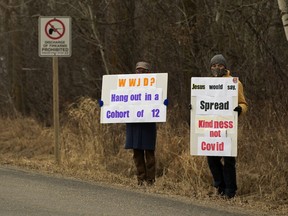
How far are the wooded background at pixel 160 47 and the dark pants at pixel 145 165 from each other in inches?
88.1

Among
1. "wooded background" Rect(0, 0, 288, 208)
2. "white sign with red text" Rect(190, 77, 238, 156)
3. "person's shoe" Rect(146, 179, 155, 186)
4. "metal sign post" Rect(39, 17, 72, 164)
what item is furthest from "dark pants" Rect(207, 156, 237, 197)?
"metal sign post" Rect(39, 17, 72, 164)

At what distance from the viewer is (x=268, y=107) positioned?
43.3ft

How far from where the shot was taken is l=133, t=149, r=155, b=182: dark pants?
11695mm

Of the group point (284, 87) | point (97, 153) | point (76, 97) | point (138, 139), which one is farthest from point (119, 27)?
point (138, 139)

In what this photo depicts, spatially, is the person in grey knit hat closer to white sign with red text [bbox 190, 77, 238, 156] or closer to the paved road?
white sign with red text [bbox 190, 77, 238, 156]

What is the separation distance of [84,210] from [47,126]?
41.1ft

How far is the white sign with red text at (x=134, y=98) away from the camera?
11789 millimetres

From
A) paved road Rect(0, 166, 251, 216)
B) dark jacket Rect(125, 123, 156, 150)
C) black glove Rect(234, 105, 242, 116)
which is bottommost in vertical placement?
paved road Rect(0, 166, 251, 216)

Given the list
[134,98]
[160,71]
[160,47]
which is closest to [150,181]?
[134,98]

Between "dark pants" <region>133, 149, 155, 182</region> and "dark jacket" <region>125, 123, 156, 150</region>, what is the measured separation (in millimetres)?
166

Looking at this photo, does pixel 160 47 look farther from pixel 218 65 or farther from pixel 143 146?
pixel 218 65

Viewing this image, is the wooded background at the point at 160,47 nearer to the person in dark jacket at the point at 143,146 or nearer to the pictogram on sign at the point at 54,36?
the person in dark jacket at the point at 143,146

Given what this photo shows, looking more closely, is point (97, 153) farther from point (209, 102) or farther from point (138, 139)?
point (209, 102)

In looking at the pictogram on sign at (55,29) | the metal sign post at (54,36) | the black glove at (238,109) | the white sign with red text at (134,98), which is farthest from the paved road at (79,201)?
the pictogram on sign at (55,29)
